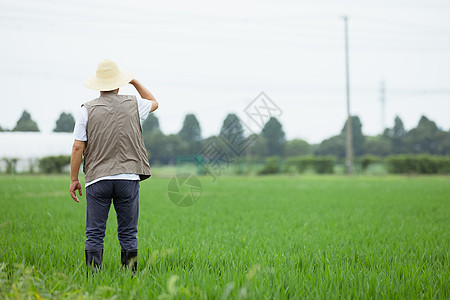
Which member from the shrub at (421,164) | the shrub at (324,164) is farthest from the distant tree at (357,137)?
the shrub at (324,164)

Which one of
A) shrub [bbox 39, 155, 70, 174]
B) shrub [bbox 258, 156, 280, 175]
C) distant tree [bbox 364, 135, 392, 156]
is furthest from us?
distant tree [bbox 364, 135, 392, 156]

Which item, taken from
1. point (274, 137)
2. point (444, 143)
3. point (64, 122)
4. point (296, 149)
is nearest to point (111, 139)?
point (64, 122)

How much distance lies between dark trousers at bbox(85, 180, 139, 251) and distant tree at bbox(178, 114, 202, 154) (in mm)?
32420

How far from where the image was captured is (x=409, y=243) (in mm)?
3797

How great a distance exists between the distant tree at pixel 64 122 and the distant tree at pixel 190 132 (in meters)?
14.1

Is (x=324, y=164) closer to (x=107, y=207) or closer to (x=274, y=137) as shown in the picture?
(x=274, y=137)

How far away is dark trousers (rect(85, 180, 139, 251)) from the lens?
8.04 feet

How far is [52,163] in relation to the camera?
20.6m

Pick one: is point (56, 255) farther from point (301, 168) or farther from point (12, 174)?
point (301, 168)

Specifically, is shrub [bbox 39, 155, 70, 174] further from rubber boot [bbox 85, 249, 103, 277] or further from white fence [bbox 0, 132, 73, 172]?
rubber boot [bbox 85, 249, 103, 277]

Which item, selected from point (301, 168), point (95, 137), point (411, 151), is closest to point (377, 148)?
point (411, 151)

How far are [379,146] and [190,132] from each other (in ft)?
59.9

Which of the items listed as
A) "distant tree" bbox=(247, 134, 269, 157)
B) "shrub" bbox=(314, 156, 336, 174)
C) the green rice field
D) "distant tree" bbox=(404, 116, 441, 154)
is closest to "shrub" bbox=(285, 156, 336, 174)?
"shrub" bbox=(314, 156, 336, 174)

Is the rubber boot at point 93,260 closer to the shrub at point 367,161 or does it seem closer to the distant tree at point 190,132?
the shrub at point 367,161
